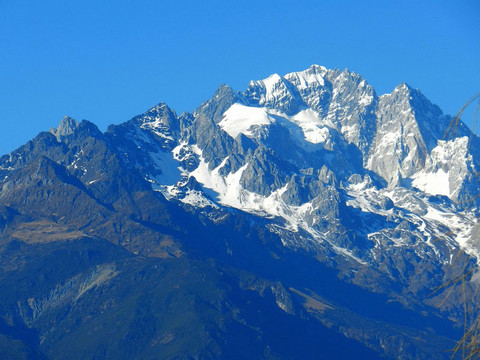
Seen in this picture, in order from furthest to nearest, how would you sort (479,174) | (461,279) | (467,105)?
(479,174), (467,105), (461,279)

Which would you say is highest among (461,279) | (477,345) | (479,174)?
(479,174)

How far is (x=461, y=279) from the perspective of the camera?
57.5 ft

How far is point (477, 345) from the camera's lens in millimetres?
17906

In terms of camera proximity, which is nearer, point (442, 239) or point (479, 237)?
point (479, 237)

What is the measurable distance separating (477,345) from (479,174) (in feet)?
14.0

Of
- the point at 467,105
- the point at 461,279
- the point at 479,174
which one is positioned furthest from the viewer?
the point at 479,174

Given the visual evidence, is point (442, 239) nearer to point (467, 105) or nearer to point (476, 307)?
point (476, 307)

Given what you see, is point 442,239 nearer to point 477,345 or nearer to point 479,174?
point 479,174

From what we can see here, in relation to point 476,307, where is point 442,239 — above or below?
above

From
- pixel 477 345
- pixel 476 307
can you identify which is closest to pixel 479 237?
pixel 476 307

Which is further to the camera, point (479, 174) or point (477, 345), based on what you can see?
point (479, 174)

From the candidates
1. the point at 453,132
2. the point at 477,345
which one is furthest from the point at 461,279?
the point at 453,132

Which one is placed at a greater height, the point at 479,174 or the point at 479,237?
the point at 479,174

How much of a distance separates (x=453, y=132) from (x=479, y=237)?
225cm
